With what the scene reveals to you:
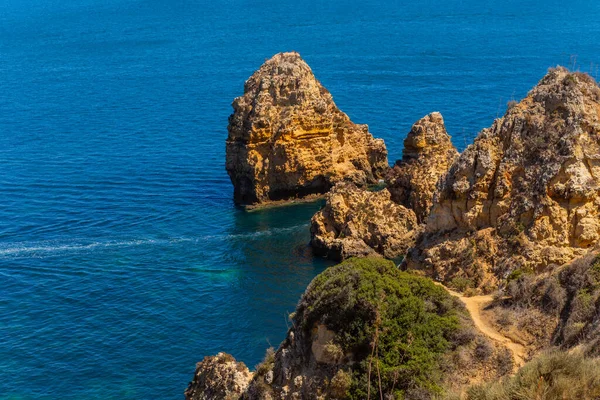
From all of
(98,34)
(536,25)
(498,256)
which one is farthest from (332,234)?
(98,34)

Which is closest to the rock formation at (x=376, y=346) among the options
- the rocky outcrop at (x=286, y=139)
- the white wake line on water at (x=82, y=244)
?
the white wake line on water at (x=82, y=244)

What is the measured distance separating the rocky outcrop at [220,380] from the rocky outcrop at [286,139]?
125ft

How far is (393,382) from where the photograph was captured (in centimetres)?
2402

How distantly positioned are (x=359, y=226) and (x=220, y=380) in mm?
28991

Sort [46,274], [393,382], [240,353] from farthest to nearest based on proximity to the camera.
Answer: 1. [46,274]
2. [240,353]
3. [393,382]

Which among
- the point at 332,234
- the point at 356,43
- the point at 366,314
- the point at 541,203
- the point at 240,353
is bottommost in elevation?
the point at 240,353

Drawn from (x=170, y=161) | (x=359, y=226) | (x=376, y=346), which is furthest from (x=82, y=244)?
(x=376, y=346)

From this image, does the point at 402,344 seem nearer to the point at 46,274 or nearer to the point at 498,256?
the point at 498,256

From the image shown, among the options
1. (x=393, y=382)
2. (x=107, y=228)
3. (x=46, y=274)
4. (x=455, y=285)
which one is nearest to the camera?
(x=393, y=382)

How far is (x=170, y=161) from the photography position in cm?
8500

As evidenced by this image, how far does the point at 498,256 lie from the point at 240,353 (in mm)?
18098

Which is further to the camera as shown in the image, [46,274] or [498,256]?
[46,274]

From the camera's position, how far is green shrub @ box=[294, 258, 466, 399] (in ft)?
78.8

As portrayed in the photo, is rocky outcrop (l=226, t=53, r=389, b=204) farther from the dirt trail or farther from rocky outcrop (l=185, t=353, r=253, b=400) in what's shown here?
the dirt trail
